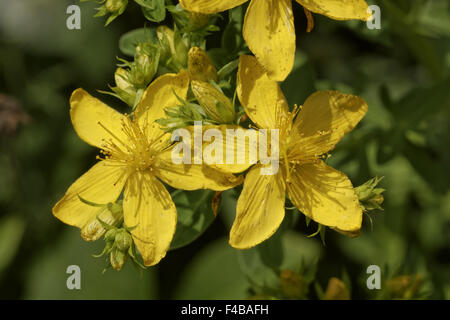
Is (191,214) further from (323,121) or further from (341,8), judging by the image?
(341,8)

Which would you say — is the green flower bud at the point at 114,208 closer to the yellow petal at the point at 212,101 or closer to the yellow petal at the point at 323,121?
the yellow petal at the point at 212,101

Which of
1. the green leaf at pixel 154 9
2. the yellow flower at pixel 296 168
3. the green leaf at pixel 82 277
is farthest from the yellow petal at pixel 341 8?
the green leaf at pixel 82 277

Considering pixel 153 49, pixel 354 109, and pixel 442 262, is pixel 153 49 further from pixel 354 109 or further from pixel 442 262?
pixel 442 262

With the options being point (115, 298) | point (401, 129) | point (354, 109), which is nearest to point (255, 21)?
point (354, 109)

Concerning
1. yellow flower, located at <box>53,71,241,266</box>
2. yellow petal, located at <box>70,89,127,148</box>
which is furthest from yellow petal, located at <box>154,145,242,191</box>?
yellow petal, located at <box>70,89,127,148</box>

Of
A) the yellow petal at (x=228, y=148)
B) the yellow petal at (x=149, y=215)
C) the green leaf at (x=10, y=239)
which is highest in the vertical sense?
the yellow petal at (x=228, y=148)

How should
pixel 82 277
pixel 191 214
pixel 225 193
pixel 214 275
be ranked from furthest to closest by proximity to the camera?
pixel 214 275 → pixel 82 277 → pixel 225 193 → pixel 191 214

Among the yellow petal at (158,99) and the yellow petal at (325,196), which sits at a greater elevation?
the yellow petal at (158,99)

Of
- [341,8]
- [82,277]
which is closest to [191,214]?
[341,8]
